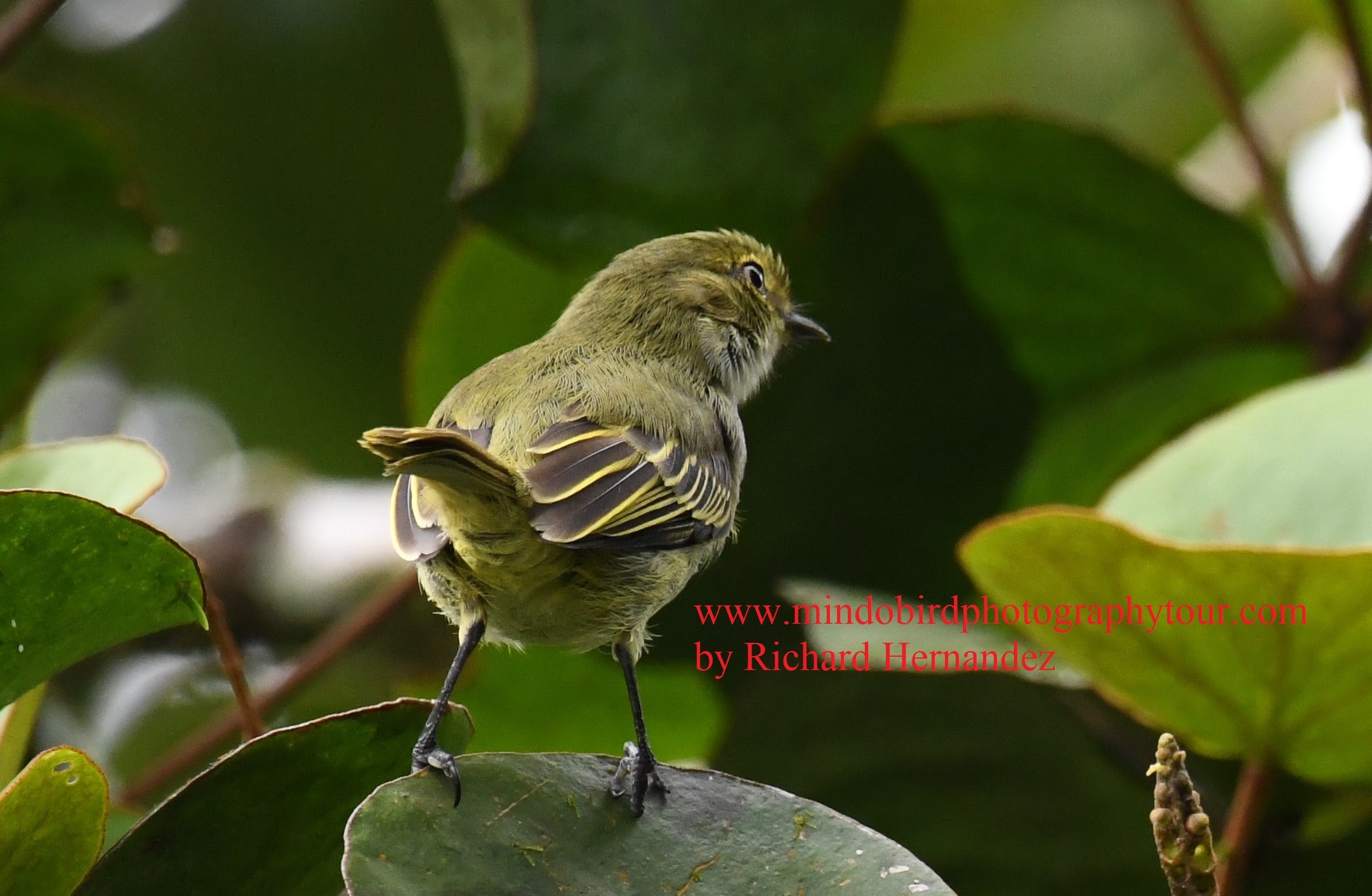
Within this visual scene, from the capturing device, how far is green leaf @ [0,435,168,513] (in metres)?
1.83

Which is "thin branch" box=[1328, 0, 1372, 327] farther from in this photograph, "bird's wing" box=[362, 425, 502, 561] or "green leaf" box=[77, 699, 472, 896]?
"green leaf" box=[77, 699, 472, 896]

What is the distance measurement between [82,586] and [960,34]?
2966 millimetres

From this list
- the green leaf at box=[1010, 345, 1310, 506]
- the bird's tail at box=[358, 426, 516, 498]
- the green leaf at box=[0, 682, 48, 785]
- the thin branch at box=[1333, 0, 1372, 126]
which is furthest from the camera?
the green leaf at box=[1010, 345, 1310, 506]

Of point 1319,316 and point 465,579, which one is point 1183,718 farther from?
point 1319,316

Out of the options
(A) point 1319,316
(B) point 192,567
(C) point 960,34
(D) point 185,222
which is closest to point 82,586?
(B) point 192,567

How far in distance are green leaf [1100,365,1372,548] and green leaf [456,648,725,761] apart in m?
1.08

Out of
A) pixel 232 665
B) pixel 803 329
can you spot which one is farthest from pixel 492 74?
pixel 232 665

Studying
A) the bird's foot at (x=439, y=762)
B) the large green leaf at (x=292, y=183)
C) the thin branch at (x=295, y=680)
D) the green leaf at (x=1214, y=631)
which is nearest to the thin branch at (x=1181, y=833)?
the green leaf at (x=1214, y=631)

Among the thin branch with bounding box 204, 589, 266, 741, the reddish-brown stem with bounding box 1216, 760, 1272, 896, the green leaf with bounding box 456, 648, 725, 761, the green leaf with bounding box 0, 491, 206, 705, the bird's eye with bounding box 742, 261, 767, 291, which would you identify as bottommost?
the green leaf with bounding box 456, 648, 725, 761

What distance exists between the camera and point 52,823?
1.53 m

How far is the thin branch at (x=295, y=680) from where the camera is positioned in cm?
268

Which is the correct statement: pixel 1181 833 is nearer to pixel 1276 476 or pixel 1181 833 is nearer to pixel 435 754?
pixel 435 754

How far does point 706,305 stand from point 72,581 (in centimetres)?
196

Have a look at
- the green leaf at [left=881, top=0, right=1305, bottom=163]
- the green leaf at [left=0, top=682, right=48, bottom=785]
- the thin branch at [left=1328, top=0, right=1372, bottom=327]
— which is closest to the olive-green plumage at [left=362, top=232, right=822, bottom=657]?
the green leaf at [left=0, top=682, right=48, bottom=785]
